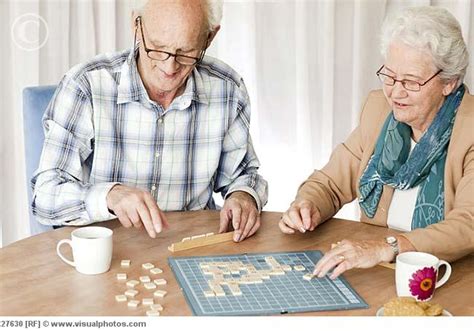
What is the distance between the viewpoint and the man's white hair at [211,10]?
2038mm

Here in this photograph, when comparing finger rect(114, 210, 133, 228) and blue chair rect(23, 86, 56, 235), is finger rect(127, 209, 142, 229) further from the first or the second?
blue chair rect(23, 86, 56, 235)

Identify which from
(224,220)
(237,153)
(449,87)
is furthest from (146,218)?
(449,87)

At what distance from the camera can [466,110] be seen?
2.09m

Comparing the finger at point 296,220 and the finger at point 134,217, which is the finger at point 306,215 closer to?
the finger at point 296,220

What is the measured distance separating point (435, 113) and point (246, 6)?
4.26 feet

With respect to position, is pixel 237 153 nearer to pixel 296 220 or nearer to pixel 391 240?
pixel 296 220

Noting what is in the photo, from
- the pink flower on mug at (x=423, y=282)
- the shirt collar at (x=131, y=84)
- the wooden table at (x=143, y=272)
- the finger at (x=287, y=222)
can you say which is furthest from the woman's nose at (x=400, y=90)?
the pink flower on mug at (x=423, y=282)

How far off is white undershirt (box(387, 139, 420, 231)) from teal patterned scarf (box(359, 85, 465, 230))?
22mm

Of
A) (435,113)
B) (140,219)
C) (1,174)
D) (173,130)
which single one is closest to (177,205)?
(173,130)

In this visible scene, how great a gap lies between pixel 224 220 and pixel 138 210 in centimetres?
26

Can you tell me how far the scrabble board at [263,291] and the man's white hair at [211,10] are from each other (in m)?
0.67

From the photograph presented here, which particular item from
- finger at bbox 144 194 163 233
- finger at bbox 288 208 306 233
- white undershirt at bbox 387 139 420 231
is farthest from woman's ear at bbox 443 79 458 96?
finger at bbox 144 194 163 233

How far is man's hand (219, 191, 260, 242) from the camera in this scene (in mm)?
1857

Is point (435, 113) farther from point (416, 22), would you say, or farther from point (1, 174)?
point (1, 174)
